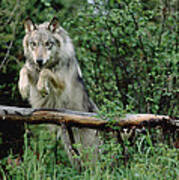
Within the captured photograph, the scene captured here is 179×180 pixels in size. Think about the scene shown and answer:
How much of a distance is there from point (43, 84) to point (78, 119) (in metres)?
1.17

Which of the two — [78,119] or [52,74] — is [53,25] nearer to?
[52,74]

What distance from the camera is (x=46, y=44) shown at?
5566mm

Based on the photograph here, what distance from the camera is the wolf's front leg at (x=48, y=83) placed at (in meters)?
5.43

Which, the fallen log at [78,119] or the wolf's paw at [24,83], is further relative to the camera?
the wolf's paw at [24,83]

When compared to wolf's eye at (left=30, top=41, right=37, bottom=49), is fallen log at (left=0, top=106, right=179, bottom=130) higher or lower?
lower

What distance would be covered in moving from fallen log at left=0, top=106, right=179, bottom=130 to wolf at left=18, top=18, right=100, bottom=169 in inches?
35.7

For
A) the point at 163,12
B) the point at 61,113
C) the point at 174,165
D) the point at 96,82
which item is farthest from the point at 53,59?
the point at 174,165

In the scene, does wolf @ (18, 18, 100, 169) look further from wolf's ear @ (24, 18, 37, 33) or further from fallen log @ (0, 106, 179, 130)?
fallen log @ (0, 106, 179, 130)

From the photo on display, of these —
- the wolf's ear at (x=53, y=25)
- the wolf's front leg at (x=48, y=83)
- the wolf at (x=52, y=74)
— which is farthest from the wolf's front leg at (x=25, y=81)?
the wolf's ear at (x=53, y=25)

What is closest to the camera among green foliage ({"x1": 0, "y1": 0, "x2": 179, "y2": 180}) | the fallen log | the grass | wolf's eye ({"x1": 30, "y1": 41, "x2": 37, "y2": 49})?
the grass

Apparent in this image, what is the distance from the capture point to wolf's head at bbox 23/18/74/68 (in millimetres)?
5452

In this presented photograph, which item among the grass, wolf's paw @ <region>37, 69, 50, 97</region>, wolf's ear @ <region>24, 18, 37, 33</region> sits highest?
wolf's ear @ <region>24, 18, 37, 33</region>

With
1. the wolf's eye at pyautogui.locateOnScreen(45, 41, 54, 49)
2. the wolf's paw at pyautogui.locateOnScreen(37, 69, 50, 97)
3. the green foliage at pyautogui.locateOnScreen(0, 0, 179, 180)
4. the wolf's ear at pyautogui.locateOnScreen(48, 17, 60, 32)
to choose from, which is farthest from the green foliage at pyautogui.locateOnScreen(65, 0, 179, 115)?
the wolf's paw at pyautogui.locateOnScreen(37, 69, 50, 97)

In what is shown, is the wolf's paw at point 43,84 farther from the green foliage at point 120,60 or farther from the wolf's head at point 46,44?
the green foliage at point 120,60
